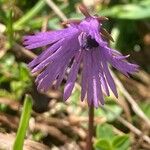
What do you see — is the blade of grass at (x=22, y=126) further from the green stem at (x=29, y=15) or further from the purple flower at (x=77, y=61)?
the green stem at (x=29, y=15)

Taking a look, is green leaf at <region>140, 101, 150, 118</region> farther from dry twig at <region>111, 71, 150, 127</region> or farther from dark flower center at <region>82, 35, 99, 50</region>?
dark flower center at <region>82, 35, 99, 50</region>

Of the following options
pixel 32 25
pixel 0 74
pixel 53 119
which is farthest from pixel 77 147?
pixel 32 25

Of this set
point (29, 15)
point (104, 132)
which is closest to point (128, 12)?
point (29, 15)

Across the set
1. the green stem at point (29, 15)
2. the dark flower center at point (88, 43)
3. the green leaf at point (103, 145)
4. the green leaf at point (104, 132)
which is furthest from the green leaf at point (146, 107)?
the dark flower center at point (88, 43)

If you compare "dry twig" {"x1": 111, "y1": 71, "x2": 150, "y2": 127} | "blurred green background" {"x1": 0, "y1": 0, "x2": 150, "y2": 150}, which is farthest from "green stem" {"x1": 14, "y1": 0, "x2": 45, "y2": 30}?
"dry twig" {"x1": 111, "y1": 71, "x2": 150, "y2": 127}

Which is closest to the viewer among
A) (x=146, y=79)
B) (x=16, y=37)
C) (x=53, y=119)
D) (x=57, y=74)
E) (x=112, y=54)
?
(x=112, y=54)

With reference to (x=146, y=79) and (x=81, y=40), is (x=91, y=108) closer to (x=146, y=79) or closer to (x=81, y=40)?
(x=81, y=40)
